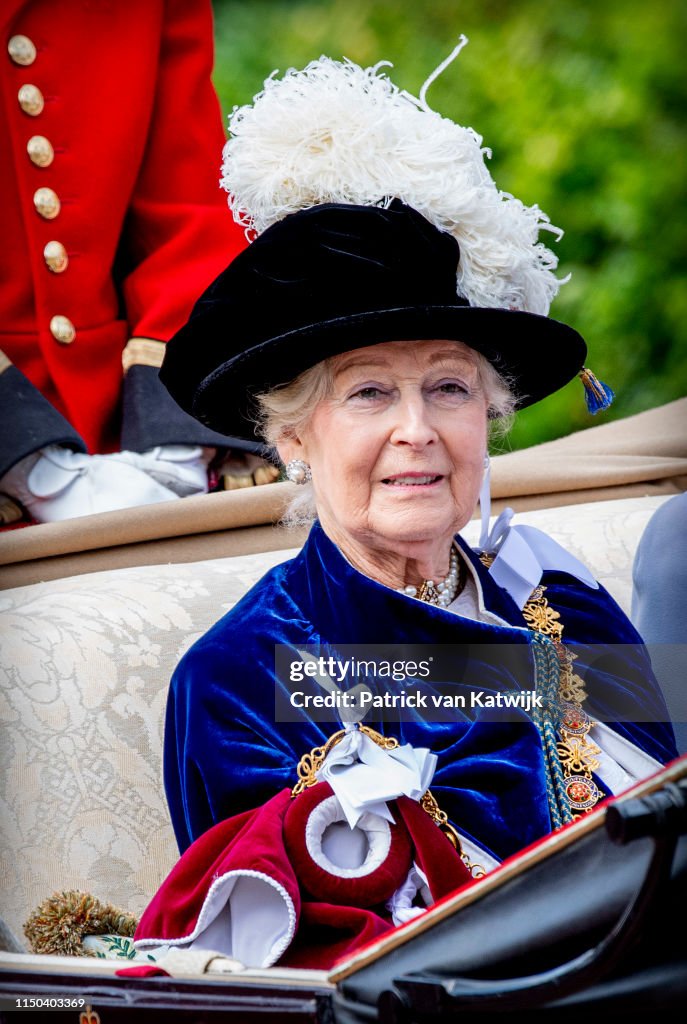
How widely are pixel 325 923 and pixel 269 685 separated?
347 millimetres

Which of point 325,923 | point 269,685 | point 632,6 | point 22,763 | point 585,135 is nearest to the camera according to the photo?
point 325,923

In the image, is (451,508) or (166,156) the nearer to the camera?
(451,508)

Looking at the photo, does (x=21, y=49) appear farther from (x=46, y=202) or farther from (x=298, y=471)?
(x=298, y=471)

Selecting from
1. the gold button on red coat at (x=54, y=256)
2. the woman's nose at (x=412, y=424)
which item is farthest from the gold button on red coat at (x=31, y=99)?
the woman's nose at (x=412, y=424)

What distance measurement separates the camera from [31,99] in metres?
2.53

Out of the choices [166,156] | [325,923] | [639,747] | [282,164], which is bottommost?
[325,923]

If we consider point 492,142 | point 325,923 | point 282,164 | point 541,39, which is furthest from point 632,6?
point 325,923

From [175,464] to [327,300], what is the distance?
0.87 m

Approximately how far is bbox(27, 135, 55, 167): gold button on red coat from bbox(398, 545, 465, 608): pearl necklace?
1191 mm

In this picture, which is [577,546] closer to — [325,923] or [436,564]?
[436,564]

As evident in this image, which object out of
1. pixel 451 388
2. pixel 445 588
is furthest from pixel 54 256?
pixel 445 588

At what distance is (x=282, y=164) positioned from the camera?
75.0 inches

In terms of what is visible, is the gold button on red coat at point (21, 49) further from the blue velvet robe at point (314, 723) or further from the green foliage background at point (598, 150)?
the green foliage background at point (598, 150)

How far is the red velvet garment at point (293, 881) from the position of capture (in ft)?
5.24
